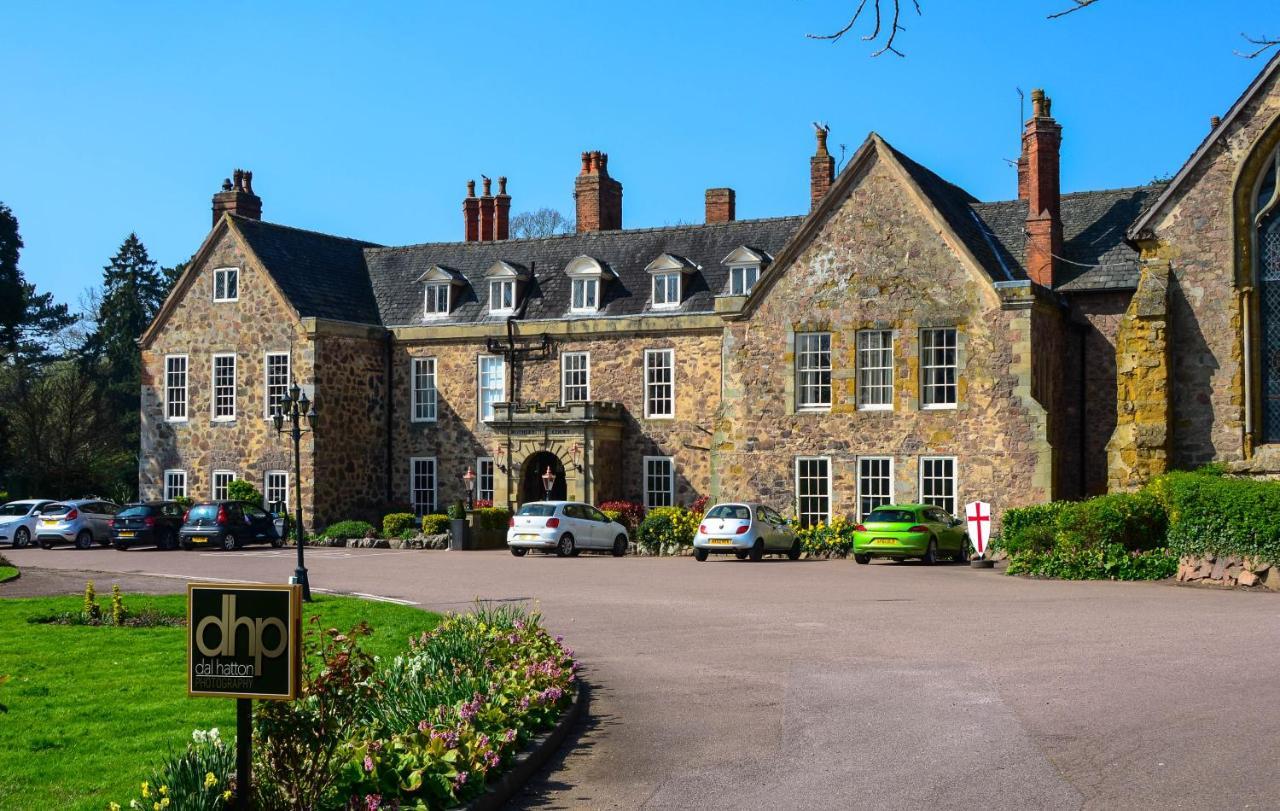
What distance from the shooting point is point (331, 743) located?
823 centimetres

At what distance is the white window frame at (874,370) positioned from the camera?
116ft

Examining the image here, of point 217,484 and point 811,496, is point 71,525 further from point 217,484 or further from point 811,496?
point 811,496

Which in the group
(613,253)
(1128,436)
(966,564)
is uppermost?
(613,253)

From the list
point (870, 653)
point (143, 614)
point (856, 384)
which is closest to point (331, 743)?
point (870, 653)

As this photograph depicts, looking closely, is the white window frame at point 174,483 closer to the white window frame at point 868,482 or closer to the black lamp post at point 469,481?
the black lamp post at point 469,481

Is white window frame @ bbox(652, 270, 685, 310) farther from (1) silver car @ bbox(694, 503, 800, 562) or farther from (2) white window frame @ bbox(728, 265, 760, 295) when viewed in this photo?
(1) silver car @ bbox(694, 503, 800, 562)

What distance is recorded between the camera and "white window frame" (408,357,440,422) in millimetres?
44125

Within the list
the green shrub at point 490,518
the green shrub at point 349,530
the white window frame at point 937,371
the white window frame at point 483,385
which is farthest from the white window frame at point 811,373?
the green shrub at point 349,530

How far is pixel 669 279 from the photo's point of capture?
41.3 m

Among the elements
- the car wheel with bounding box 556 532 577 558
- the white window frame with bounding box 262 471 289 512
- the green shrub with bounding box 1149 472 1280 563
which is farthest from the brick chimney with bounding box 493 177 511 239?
the green shrub with bounding box 1149 472 1280 563

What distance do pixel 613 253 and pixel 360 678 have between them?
35510 millimetres

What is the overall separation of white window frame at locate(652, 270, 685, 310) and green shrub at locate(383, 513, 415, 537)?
9586 millimetres

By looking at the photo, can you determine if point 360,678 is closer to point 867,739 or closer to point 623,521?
point 867,739

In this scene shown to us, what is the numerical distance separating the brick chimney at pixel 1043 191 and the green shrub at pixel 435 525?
1761cm
